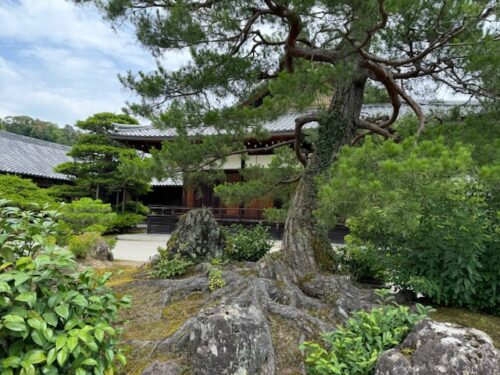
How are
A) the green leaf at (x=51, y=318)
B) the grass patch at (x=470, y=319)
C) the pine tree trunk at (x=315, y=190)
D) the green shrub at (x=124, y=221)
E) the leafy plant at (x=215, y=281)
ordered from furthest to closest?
the green shrub at (x=124, y=221)
the pine tree trunk at (x=315, y=190)
the leafy plant at (x=215, y=281)
the grass patch at (x=470, y=319)
the green leaf at (x=51, y=318)

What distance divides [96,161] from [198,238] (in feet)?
32.0

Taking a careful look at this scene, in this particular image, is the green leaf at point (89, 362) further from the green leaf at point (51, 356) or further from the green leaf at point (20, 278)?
the green leaf at point (20, 278)

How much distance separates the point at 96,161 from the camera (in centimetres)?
1298

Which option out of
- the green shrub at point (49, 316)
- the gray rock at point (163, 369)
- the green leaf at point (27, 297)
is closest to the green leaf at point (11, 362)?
the green shrub at point (49, 316)

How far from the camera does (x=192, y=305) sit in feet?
10.5

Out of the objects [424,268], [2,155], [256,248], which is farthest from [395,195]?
[2,155]

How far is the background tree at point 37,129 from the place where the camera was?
37.3 meters

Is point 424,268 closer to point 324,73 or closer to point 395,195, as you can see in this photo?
point 395,195

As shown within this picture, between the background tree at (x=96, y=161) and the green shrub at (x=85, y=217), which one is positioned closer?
the green shrub at (x=85, y=217)

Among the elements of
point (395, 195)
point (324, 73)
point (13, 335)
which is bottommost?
point (13, 335)

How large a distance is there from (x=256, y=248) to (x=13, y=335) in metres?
3.68

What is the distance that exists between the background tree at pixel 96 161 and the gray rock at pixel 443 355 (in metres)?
11.5

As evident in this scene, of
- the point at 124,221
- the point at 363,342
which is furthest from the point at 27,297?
the point at 124,221

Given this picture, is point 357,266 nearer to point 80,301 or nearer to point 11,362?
point 80,301
